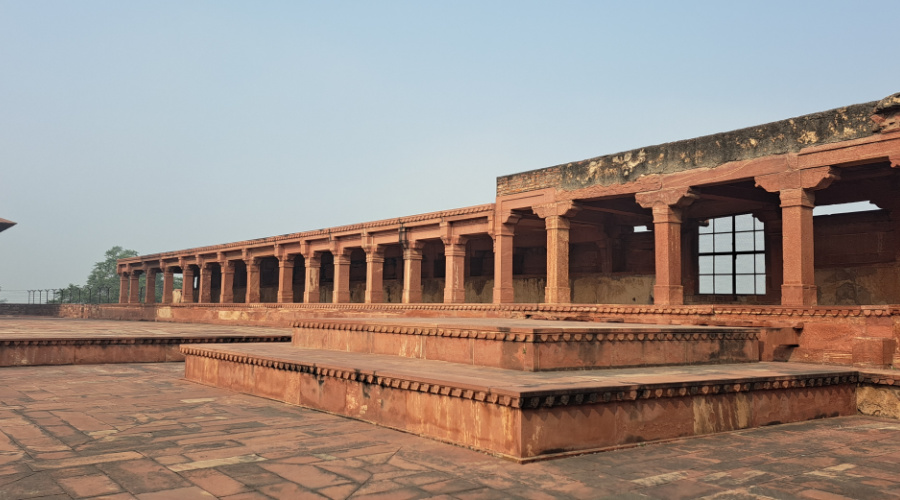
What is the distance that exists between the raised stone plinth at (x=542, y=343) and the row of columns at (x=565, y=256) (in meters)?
3.33

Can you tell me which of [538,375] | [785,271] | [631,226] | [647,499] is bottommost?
[647,499]

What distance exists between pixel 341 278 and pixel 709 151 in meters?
12.6

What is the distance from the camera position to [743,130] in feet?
38.8

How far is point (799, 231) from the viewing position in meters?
11.0

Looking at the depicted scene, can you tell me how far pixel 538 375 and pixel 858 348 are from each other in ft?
17.2

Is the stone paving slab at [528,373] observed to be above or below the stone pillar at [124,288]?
below

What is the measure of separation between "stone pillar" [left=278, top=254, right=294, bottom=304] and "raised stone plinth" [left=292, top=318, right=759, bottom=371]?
1557 cm

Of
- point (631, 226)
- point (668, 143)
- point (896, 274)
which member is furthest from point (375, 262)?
point (896, 274)

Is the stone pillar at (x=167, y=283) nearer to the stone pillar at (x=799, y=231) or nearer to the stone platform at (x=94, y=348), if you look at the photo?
the stone platform at (x=94, y=348)

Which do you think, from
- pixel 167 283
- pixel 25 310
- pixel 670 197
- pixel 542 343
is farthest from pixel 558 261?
pixel 25 310

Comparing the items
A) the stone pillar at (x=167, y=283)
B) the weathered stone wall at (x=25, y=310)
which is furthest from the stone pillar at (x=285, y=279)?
the weathered stone wall at (x=25, y=310)

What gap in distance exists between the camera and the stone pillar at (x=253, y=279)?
25469mm

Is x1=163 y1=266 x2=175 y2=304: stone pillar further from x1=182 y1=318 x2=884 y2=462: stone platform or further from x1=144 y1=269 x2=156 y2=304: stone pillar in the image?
x1=182 y1=318 x2=884 y2=462: stone platform

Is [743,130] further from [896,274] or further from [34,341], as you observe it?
[34,341]
